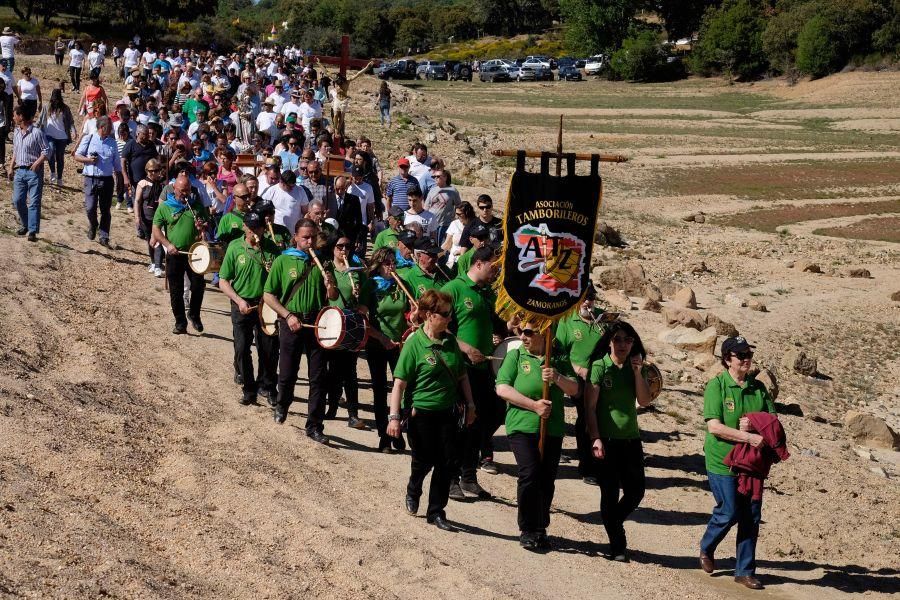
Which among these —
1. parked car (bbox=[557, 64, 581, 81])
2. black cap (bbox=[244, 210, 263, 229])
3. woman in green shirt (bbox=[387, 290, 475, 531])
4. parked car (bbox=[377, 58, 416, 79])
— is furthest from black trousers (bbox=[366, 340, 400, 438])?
parked car (bbox=[557, 64, 581, 81])

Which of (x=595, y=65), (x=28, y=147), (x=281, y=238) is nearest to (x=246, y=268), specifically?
(x=281, y=238)

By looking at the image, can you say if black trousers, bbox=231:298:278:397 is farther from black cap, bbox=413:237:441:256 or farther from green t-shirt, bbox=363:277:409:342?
black cap, bbox=413:237:441:256

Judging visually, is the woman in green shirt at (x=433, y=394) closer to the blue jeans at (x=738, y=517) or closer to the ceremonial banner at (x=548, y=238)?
the ceremonial banner at (x=548, y=238)

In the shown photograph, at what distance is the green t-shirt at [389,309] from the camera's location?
11312 mm

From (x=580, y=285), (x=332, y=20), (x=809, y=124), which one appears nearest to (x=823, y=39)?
(x=809, y=124)

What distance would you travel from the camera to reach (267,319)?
38.3 feet

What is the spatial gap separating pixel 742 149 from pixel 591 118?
13.2 meters

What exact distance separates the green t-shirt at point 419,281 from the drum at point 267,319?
1310 millimetres

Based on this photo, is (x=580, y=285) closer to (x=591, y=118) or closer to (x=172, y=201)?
(x=172, y=201)

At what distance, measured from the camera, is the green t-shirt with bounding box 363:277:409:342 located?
11.3 metres

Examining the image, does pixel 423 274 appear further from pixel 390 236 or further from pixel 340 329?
pixel 390 236

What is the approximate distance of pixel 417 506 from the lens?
983cm

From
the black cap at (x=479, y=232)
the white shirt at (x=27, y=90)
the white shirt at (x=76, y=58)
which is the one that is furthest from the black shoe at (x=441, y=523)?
the white shirt at (x=76, y=58)

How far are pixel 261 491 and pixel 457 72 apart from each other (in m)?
75.5
